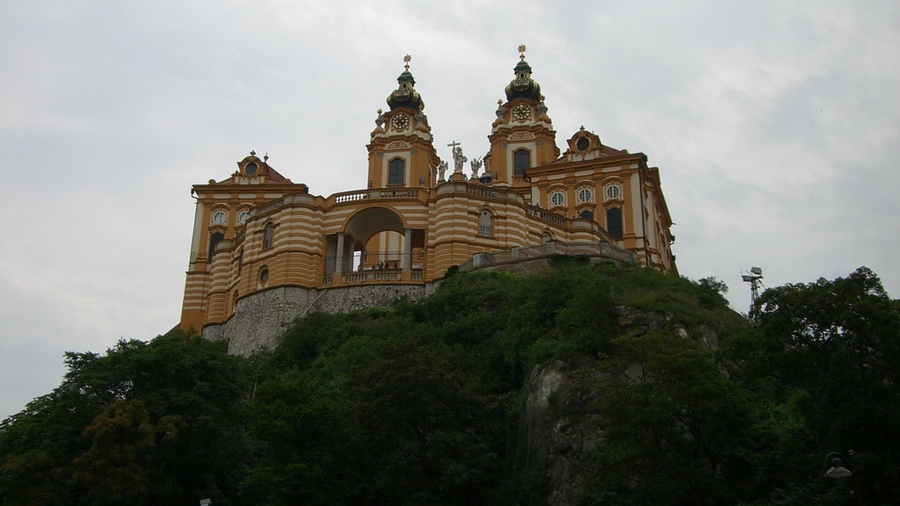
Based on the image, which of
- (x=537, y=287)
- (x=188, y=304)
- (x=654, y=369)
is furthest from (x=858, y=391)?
(x=188, y=304)

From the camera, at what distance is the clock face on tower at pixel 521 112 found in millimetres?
72312


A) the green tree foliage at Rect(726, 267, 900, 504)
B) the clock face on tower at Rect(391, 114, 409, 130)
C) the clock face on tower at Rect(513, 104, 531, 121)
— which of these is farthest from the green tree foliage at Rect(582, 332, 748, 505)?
the clock face on tower at Rect(391, 114, 409, 130)

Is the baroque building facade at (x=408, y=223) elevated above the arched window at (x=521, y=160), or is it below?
below

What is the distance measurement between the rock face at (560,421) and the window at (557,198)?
30931 mm

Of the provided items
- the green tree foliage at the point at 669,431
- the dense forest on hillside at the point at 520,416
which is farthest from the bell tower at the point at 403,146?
the green tree foliage at the point at 669,431

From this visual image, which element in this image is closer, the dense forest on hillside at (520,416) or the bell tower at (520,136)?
the dense forest on hillside at (520,416)

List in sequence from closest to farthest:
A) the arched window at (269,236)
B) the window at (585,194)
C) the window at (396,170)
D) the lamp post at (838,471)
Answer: the lamp post at (838,471) → the arched window at (269,236) → the window at (585,194) → the window at (396,170)

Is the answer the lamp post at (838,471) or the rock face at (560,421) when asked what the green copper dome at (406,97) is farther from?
the lamp post at (838,471)

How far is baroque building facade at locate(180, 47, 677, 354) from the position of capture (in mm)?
49531

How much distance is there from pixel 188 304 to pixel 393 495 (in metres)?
37.5

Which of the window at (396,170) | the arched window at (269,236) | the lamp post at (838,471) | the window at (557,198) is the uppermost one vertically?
the window at (396,170)

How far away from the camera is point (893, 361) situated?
22.5 metres

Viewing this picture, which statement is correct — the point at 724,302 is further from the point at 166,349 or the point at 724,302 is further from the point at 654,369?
the point at 166,349

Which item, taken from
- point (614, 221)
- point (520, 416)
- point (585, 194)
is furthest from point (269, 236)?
point (520, 416)
